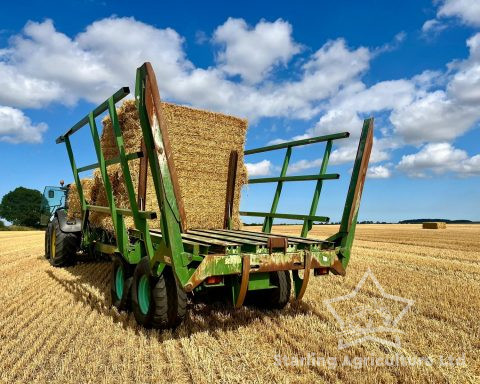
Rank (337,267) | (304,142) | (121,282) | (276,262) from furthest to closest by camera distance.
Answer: (304,142), (121,282), (337,267), (276,262)

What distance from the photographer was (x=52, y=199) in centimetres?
1056

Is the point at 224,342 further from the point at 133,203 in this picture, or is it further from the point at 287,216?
the point at 287,216

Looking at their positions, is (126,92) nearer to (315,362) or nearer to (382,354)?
(315,362)

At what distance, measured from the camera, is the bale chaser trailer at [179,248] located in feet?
11.5

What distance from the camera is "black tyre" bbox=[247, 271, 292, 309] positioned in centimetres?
479

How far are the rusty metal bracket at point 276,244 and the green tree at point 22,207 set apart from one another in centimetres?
5356

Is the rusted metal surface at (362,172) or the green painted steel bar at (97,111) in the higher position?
the green painted steel bar at (97,111)

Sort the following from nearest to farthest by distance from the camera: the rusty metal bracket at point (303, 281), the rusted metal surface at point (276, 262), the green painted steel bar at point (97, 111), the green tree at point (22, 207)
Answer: the rusted metal surface at point (276, 262) → the rusty metal bracket at point (303, 281) → the green painted steel bar at point (97, 111) → the green tree at point (22, 207)

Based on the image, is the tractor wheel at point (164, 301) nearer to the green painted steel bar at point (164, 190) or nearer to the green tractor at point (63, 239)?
the green painted steel bar at point (164, 190)

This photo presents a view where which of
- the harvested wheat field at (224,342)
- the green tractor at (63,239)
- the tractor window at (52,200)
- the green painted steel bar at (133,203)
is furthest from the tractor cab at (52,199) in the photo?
the green painted steel bar at (133,203)

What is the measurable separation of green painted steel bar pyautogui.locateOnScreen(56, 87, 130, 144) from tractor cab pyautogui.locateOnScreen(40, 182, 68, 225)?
13.1 ft

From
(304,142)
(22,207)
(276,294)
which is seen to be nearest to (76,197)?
(304,142)

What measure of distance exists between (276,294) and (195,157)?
261 cm

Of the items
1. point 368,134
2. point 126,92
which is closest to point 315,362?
point 368,134
